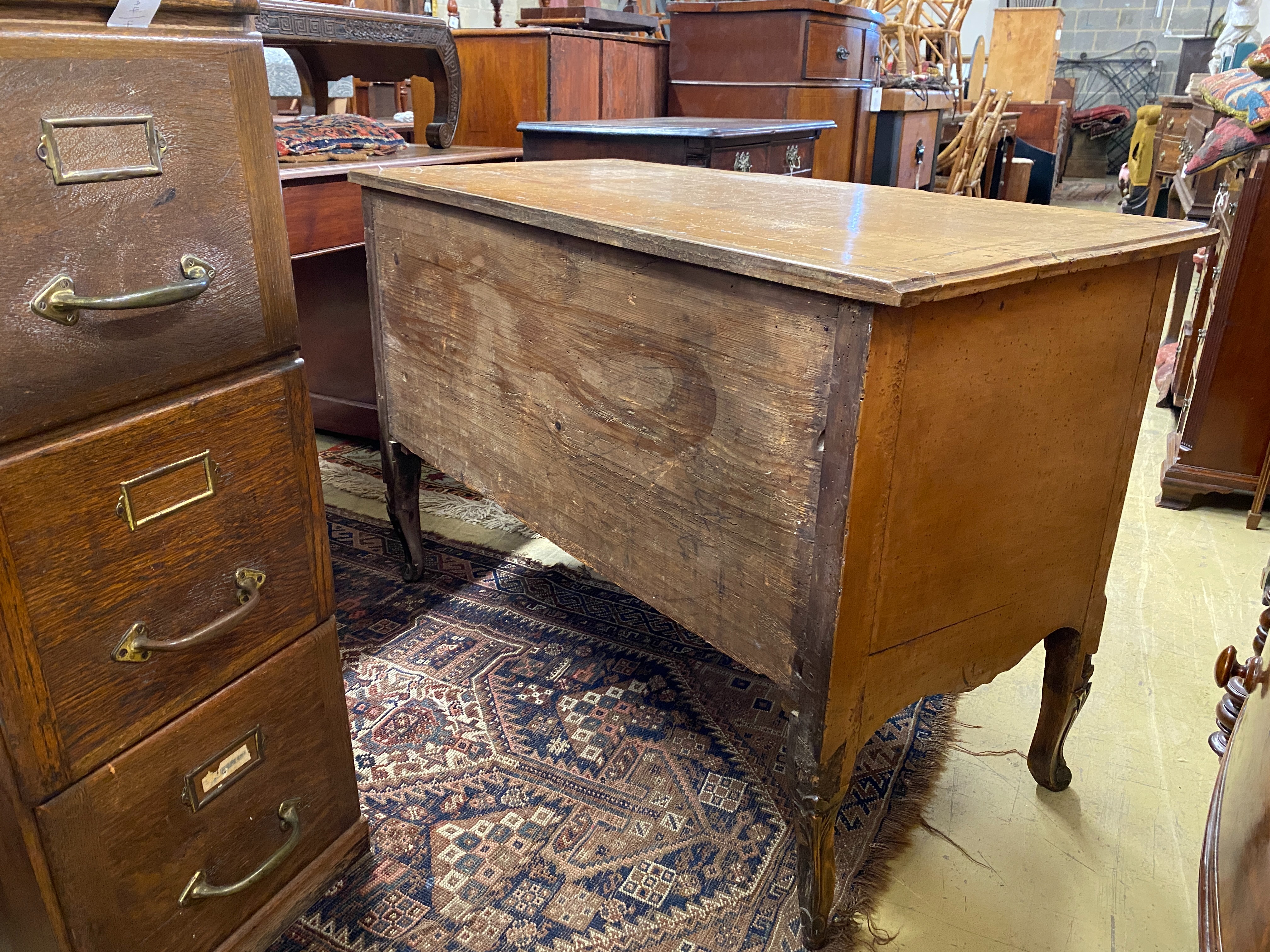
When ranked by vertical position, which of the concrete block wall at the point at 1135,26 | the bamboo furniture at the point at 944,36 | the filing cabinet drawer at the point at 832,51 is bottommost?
the filing cabinet drawer at the point at 832,51

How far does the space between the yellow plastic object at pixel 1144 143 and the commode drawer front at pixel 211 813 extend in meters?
6.27

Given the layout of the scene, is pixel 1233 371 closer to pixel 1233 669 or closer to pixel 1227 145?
pixel 1227 145

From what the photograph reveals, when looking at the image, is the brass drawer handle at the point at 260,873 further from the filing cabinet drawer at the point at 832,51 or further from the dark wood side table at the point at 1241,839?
the filing cabinet drawer at the point at 832,51

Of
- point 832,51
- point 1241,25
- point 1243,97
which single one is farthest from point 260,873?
point 1241,25

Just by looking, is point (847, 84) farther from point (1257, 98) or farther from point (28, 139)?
point (28, 139)

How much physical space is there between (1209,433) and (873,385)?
5.89 feet

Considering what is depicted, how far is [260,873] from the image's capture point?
3.24 ft

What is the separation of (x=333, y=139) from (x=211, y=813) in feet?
4.79

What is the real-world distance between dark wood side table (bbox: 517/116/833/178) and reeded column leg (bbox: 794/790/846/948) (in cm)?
164

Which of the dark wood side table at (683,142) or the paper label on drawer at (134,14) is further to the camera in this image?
the dark wood side table at (683,142)

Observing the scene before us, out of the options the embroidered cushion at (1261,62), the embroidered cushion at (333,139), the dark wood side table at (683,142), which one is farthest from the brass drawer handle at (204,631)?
the embroidered cushion at (1261,62)

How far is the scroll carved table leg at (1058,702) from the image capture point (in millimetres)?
1231

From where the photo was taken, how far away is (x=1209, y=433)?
2160mm

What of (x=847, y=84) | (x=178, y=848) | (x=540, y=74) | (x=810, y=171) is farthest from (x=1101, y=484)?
(x=847, y=84)
